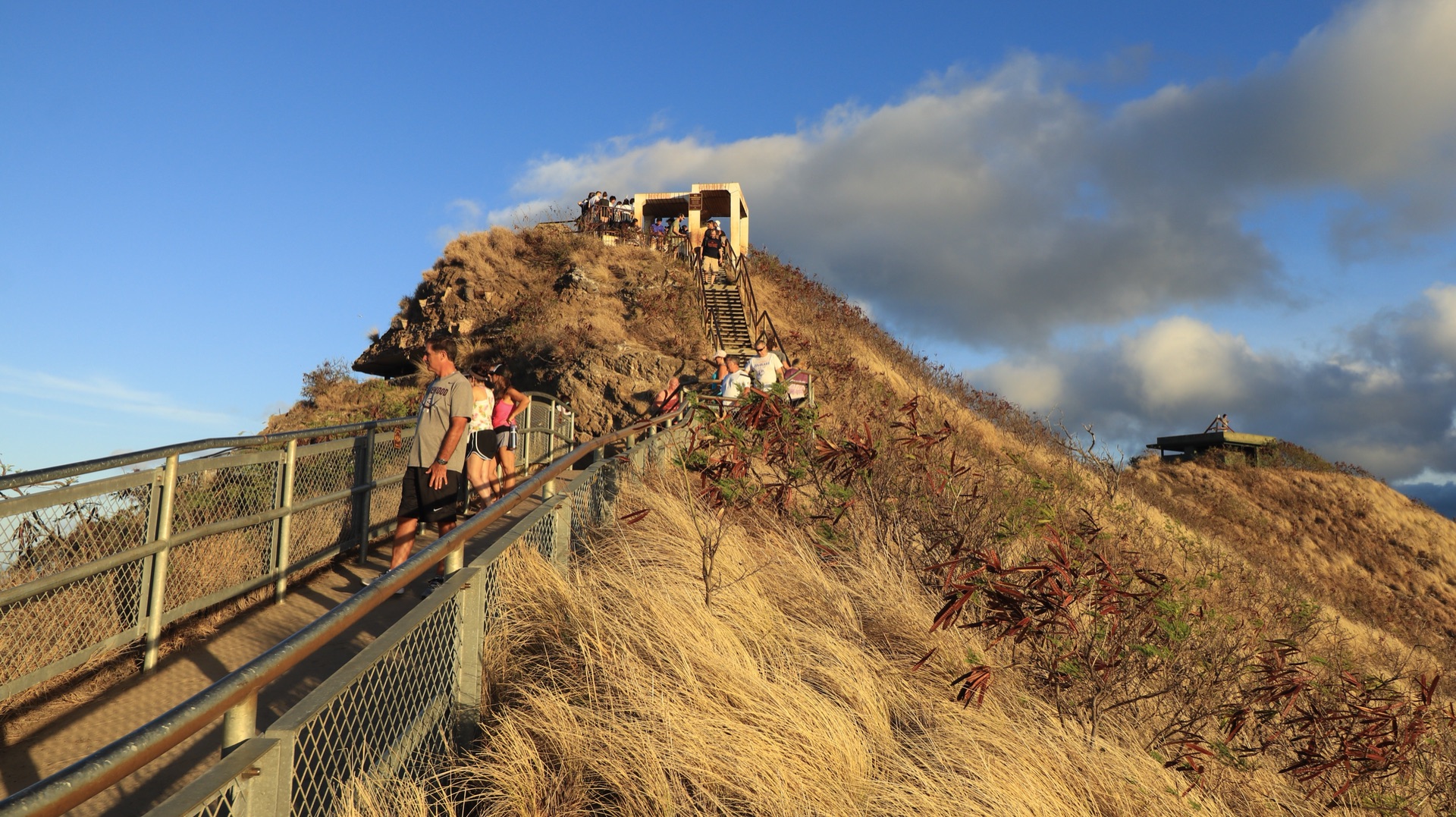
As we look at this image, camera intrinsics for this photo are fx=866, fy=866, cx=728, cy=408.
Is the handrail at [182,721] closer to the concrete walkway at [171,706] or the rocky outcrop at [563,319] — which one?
the concrete walkway at [171,706]

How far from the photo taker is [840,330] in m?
26.4

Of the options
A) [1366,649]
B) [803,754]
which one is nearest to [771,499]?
[803,754]

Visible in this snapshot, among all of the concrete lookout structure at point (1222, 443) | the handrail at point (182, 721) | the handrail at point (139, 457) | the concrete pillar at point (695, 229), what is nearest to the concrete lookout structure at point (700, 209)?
the concrete pillar at point (695, 229)

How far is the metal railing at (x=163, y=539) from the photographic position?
4.15m

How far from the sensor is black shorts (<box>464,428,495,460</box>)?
738 cm

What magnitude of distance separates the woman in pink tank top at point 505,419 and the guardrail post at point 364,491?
1.43 metres

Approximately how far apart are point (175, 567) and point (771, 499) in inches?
149

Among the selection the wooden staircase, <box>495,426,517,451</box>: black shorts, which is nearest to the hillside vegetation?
<box>495,426,517,451</box>: black shorts

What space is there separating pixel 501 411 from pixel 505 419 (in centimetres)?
10

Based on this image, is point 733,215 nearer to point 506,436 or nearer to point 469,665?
point 506,436

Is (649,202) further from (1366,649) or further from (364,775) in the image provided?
(364,775)

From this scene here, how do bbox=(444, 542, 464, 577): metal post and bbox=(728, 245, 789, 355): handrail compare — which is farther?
bbox=(728, 245, 789, 355): handrail

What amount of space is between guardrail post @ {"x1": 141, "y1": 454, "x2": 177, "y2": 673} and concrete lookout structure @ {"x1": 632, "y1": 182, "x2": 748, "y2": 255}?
24.2 meters

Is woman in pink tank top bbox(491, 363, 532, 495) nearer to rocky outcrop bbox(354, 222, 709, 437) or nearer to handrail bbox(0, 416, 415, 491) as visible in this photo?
handrail bbox(0, 416, 415, 491)
